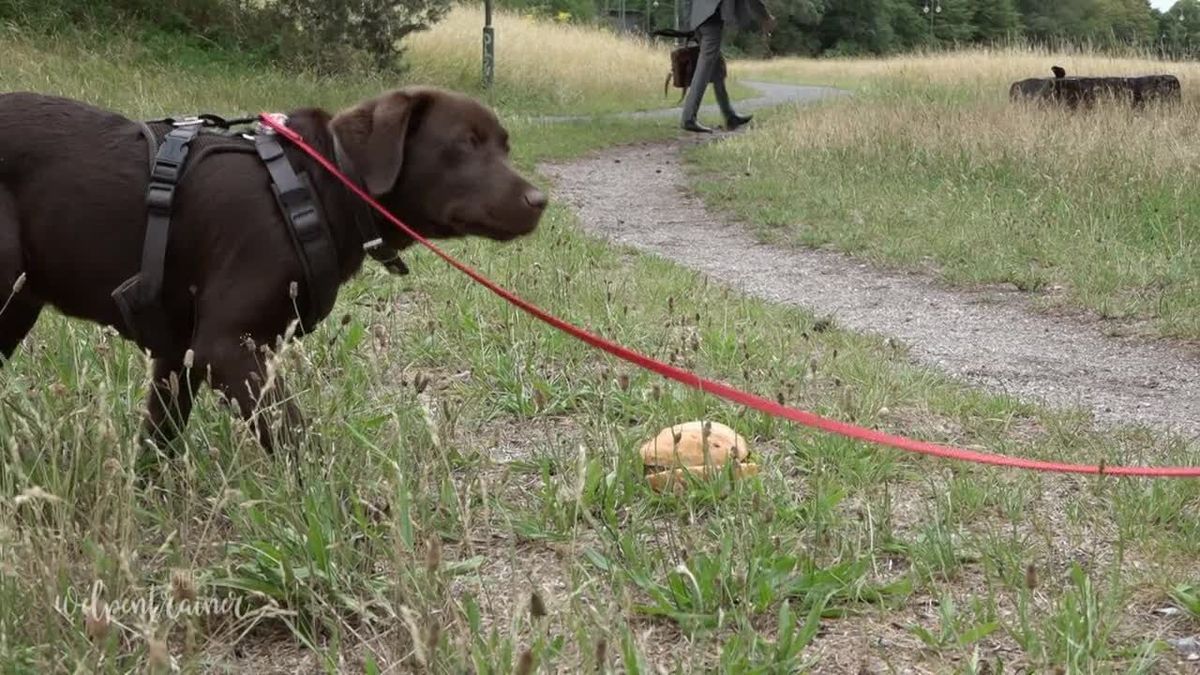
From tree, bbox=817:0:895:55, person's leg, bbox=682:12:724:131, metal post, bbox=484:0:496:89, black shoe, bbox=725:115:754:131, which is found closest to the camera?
person's leg, bbox=682:12:724:131

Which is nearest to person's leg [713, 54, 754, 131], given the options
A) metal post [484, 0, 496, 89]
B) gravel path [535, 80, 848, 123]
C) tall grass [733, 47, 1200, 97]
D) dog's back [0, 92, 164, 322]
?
gravel path [535, 80, 848, 123]

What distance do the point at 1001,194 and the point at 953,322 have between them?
10.3ft

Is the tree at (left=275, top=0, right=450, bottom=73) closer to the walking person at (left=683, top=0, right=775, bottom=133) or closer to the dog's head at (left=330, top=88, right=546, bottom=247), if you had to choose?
the walking person at (left=683, top=0, right=775, bottom=133)

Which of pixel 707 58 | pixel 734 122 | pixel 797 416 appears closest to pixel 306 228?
pixel 797 416

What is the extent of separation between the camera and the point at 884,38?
70750 mm

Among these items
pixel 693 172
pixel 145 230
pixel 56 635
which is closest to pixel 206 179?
pixel 145 230

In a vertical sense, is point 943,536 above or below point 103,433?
below

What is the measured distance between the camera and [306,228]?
273 cm

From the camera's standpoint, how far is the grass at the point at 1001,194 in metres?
6.54

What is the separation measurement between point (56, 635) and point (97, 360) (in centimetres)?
178

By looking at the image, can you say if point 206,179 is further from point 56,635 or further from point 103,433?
point 56,635

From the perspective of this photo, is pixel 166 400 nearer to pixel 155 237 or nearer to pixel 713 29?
pixel 155 237

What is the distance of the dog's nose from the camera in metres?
3.15

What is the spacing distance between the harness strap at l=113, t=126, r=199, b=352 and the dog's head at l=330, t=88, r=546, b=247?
1.45 feet
